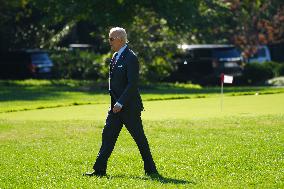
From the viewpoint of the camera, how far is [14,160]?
12.7m

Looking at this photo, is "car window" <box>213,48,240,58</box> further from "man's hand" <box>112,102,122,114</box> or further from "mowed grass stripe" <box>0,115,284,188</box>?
"man's hand" <box>112,102,122,114</box>

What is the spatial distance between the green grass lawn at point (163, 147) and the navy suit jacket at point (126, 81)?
1031 mm

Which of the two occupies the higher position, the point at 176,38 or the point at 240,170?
the point at 176,38

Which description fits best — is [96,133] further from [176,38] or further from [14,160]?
[176,38]

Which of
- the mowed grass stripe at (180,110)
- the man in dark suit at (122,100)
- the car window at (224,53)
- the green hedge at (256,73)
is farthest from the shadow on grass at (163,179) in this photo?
the green hedge at (256,73)

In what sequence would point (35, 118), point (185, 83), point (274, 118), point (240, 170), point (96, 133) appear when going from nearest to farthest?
point (240, 170)
point (96, 133)
point (274, 118)
point (35, 118)
point (185, 83)

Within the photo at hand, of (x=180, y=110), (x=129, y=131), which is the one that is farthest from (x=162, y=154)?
(x=180, y=110)

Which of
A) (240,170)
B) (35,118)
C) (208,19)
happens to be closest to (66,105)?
(35,118)

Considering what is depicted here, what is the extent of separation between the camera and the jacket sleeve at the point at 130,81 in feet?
35.2

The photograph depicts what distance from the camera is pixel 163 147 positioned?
13969mm

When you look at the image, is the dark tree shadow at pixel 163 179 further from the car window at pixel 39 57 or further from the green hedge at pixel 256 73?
the car window at pixel 39 57

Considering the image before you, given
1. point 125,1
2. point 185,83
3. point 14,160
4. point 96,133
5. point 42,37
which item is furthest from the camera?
point 42,37

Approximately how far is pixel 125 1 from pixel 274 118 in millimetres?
17945

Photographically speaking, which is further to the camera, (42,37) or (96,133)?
(42,37)
